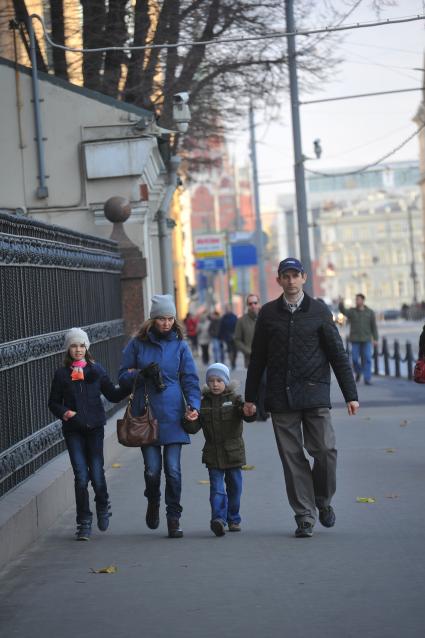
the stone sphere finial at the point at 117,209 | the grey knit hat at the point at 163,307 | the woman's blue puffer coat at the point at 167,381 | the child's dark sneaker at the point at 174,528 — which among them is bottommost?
the child's dark sneaker at the point at 174,528

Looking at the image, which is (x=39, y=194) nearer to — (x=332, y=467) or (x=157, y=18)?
(x=157, y=18)

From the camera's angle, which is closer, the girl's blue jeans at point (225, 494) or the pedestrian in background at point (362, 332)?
the girl's blue jeans at point (225, 494)

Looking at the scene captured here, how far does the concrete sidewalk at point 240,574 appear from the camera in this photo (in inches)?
281

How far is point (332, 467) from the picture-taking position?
10094 millimetres

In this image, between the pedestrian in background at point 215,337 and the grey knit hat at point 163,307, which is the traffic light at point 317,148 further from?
the grey knit hat at point 163,307

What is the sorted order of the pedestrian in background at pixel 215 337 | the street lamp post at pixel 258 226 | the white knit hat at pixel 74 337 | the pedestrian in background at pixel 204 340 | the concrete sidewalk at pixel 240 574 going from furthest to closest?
the street lamp post at pixel 258 226
the pedestrian in background at pixel 204 340
the pedestrian in background at pixel 215 337
the white knit hat at pixel 74 337
the concrete sidewalk at pixel 240 574

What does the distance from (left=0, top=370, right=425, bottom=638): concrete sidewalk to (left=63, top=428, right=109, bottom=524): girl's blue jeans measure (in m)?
0.24

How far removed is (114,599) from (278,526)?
276 cm

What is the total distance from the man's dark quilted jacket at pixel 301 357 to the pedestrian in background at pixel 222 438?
22 centimetres

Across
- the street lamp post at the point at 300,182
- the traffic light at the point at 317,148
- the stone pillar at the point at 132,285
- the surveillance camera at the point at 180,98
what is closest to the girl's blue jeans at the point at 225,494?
the stone pillar at the point at 132,285

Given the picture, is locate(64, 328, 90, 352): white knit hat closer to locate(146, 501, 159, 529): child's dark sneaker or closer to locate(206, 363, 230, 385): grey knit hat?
locate(206, 363, 230, 385): grey knit hat

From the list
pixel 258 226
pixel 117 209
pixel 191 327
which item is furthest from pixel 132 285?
pixel 258 226

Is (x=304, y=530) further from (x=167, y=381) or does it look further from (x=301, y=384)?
(x=167, y=381)

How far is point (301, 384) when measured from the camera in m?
9.97
